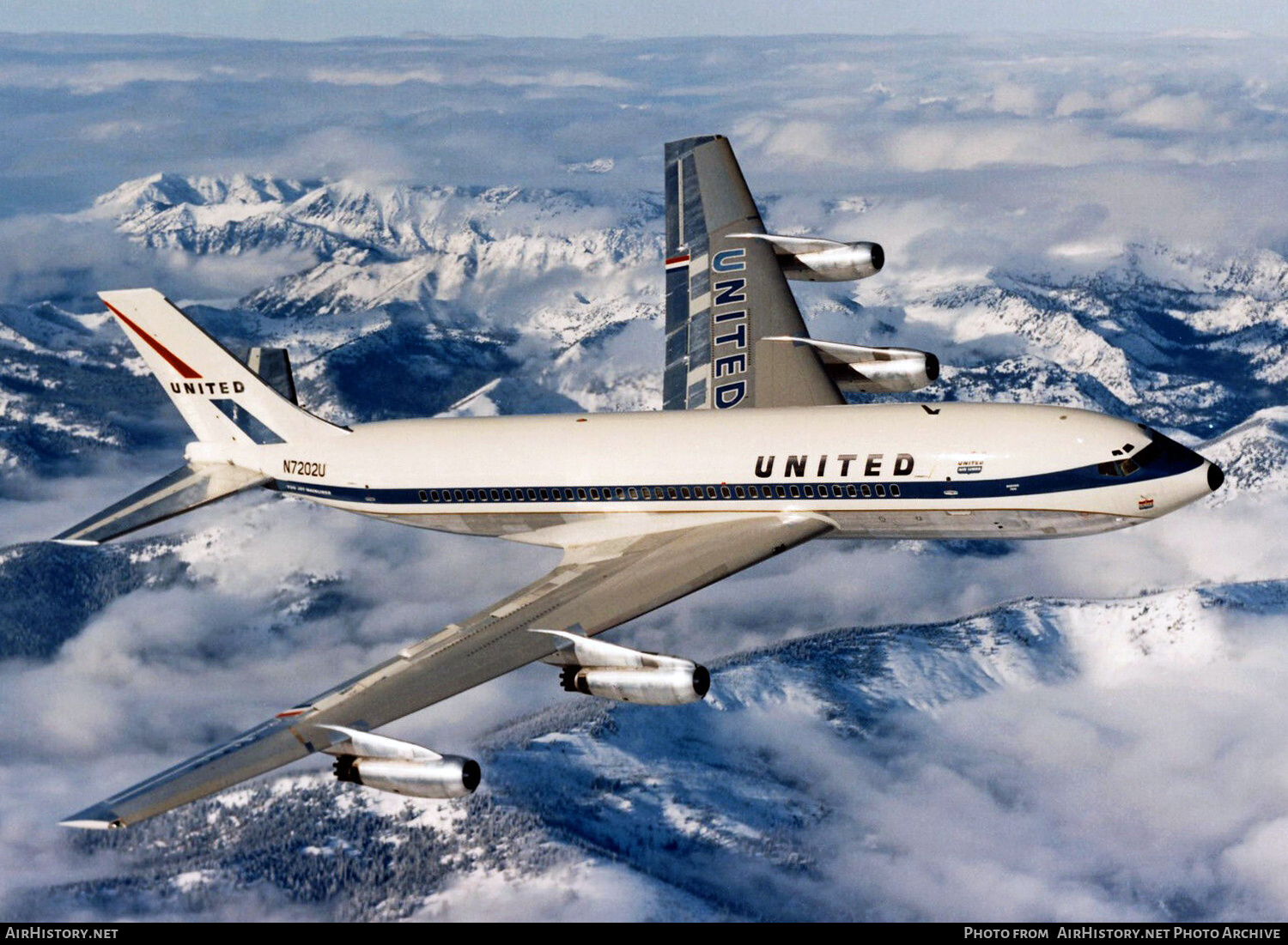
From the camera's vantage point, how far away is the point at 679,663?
5325cm

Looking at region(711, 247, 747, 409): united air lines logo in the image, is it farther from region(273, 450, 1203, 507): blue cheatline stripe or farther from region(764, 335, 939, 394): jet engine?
region(273, 450, 1203, 507): blue cheatline stripe

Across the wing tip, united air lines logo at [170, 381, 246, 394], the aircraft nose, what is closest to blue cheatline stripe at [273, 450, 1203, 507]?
the aircraft nose

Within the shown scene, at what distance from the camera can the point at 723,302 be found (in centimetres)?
8344

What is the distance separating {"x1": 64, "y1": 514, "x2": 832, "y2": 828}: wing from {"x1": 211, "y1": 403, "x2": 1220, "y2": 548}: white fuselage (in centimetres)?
188

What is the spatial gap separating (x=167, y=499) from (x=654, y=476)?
1060 inches

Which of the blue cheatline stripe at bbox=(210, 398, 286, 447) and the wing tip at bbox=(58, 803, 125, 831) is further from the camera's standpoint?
the blue cheatline stripe at bbox=(210, 398, 286, 447)

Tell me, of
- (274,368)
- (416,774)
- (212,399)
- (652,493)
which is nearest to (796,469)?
(652,493)

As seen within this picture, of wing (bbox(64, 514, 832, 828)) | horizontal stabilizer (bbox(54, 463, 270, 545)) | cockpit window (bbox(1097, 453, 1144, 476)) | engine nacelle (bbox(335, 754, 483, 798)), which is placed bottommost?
engine nacelle (bbox(335, 754, 483, 798))

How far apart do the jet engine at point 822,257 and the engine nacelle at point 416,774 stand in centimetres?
4461

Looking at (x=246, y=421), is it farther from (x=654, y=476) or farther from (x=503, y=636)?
(x=503, y=636)

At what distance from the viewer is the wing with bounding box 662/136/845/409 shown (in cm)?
7881
